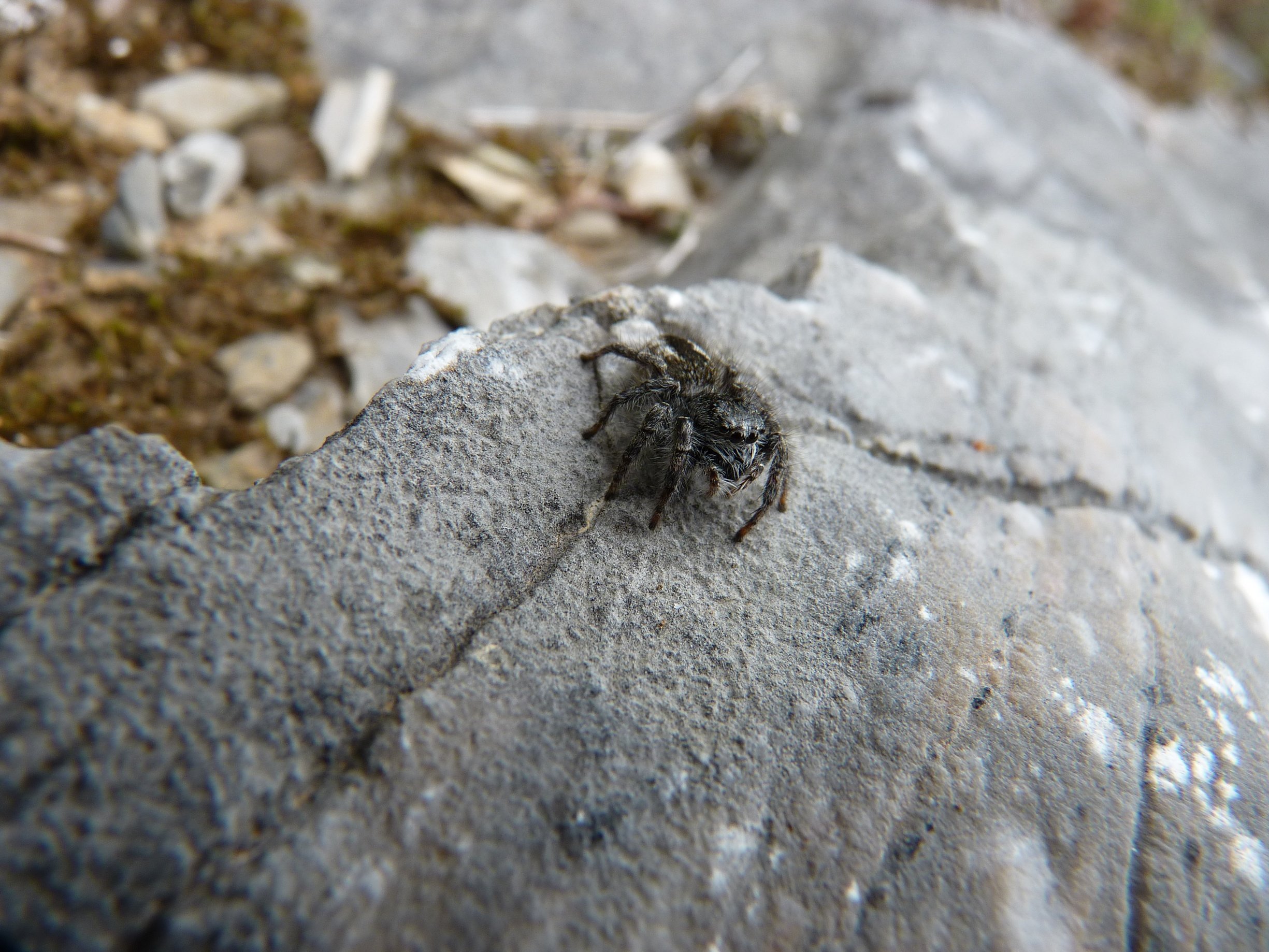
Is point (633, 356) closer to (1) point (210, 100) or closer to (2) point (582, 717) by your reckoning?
(2) point (582, 717)

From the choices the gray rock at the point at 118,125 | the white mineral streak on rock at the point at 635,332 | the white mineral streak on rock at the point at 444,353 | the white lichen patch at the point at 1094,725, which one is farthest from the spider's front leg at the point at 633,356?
the gray rock at the point at 118,125

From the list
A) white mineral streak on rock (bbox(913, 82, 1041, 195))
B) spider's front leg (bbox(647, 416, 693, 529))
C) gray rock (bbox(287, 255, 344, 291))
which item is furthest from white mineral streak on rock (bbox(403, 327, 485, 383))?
white mineral streak on rock (bbox(913, 82, 1041, 195))

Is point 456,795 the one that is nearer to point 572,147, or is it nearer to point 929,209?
point 929,209

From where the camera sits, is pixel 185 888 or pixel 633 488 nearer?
pixel 185 888

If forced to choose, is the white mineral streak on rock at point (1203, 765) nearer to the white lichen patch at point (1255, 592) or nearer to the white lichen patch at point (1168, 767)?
the white lichen patch at point (1168, 767)

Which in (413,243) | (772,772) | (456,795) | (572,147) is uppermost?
(772,772)

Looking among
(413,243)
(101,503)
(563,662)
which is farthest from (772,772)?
(413,243)

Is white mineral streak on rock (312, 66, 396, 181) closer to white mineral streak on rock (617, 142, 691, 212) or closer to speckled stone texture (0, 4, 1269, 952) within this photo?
white mineral streak on rock (617, 142, 691, 212)
